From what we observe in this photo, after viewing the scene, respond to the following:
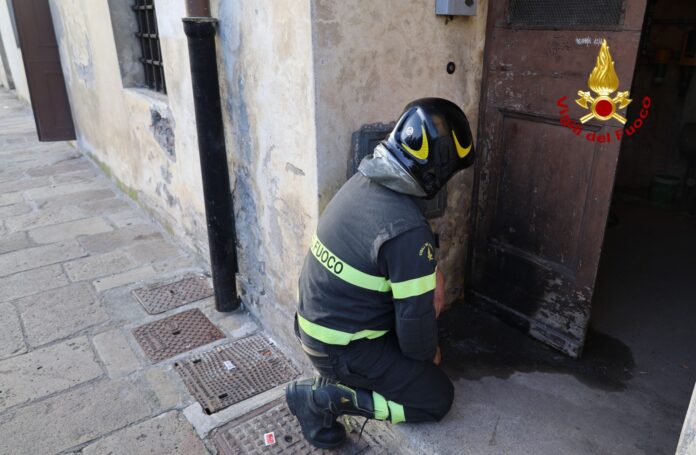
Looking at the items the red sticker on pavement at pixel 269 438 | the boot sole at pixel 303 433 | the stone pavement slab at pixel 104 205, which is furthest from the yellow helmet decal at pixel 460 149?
the stone pavement slab at pixel 104 205

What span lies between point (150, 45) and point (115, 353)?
3.43 m

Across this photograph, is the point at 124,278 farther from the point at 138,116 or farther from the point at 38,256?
the point at 138,116

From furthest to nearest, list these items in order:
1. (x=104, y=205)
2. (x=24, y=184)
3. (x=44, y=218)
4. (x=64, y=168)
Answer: (x=64, y=168) < (x=24, y=184) < (x=104, y=205) < (x=44, y=218)

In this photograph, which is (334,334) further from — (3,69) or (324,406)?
(3,69)

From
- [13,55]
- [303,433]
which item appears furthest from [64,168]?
[13,55]

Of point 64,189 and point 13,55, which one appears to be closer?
point 64,189

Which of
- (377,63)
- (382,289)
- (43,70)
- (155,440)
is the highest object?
(377,63)

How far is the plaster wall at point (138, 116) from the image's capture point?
4.15 m

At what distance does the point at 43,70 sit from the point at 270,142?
6482mm

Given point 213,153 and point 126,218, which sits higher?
point 213,153

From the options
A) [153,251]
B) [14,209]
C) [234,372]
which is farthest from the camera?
[14,209]

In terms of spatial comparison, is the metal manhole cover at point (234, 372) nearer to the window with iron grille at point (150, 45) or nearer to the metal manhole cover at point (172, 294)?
the metal manhole cover at point (172, 294)

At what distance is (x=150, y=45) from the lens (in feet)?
17.7

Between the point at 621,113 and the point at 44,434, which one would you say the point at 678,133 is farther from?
the point at 44,434
